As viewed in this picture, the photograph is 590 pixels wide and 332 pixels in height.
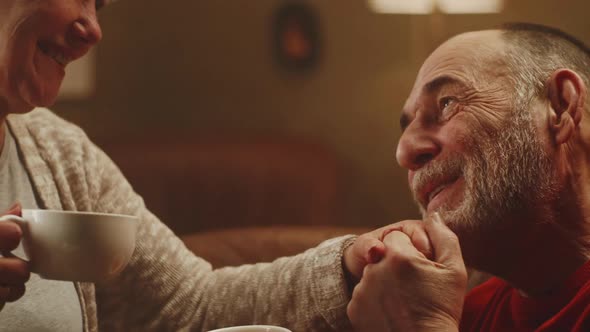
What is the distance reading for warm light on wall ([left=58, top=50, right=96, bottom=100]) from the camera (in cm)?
445

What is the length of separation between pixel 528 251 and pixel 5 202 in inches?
37.4

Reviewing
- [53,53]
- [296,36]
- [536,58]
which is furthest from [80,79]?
[536,58]

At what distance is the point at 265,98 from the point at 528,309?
384cm

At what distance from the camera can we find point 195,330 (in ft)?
4.49

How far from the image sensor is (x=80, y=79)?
458 cm

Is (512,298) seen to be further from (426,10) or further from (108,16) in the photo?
(108,16)

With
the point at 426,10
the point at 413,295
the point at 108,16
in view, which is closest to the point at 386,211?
the point at 426,10

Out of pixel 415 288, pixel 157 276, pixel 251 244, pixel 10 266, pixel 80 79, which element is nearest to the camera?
pixel 10 266

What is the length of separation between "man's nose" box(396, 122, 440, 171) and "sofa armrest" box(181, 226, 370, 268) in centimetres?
57

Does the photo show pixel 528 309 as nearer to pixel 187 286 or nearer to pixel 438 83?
pixel 438 83

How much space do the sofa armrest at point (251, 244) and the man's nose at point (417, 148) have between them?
1.86 ft

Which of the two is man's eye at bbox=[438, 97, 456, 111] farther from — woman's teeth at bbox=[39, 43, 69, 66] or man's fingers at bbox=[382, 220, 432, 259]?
woman's teeth at bbox=[39, 43, 69, 66]

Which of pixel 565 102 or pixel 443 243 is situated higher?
pixel 565 102

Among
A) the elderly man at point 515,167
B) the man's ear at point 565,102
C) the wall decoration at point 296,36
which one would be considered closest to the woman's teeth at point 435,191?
the elderly man at point 515,167
